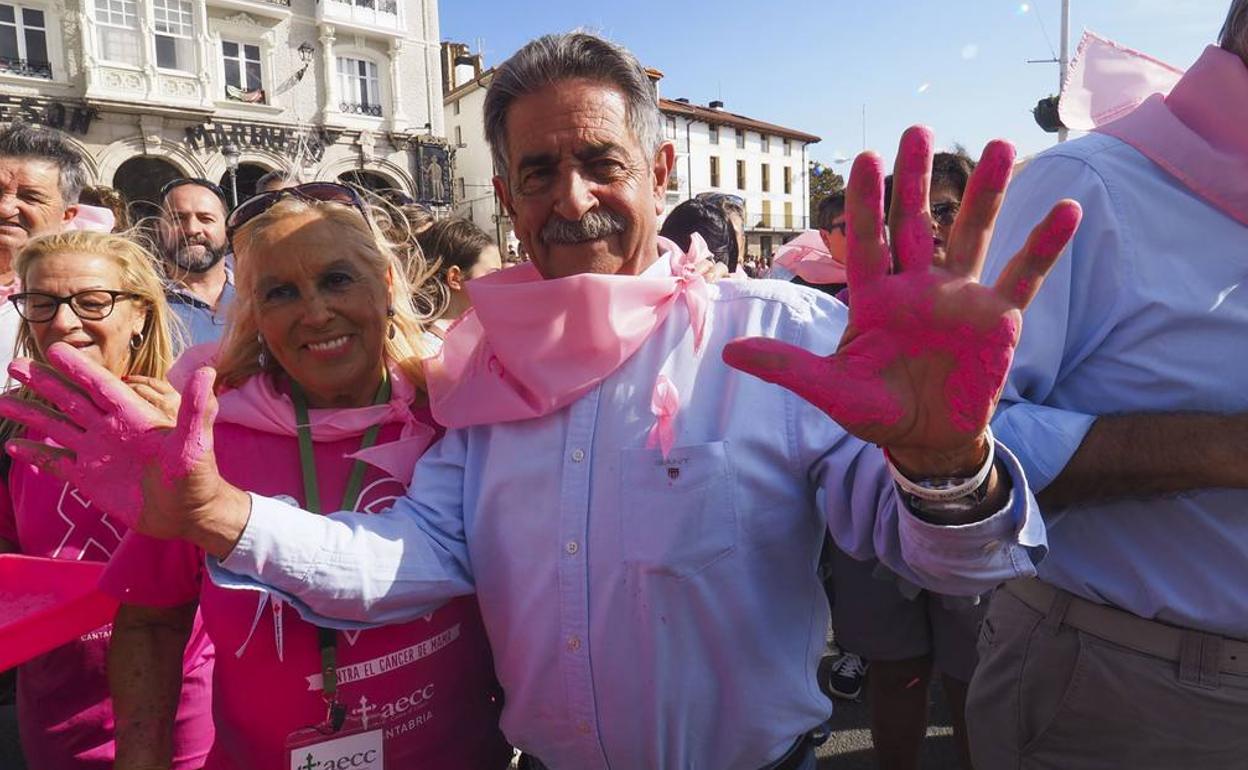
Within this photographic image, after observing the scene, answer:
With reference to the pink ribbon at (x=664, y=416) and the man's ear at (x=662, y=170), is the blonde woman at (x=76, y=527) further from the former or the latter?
the man's ear at (x=662, y=170)

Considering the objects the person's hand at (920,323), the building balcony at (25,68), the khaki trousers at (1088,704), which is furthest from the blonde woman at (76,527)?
the building balcony at (25,68)

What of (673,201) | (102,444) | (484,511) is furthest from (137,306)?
(673,201)

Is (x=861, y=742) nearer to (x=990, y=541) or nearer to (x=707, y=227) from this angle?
(x=707, y=227)

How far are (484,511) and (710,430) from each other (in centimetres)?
46

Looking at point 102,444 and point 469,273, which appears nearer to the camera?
point 102,444

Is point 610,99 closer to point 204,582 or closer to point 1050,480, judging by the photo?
point 1050,480

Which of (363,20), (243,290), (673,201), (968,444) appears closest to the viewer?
(968,444)

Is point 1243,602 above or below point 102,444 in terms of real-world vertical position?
below

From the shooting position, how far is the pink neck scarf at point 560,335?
1.37 m

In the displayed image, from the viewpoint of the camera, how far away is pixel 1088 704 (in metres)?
1.42


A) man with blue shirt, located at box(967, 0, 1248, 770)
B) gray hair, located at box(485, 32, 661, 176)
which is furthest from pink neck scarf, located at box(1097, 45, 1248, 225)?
gray hair, located at box(485, 32, 661, 176)

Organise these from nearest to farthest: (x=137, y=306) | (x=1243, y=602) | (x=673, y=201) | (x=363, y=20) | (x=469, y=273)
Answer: (x=1243, y=602)
(x=137, y=306)
(x=469, y=273)
(x=363, y=20)
(x=673, y=201)

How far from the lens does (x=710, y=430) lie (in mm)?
1317

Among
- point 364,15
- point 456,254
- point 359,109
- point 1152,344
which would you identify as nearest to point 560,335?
point 1152,344
